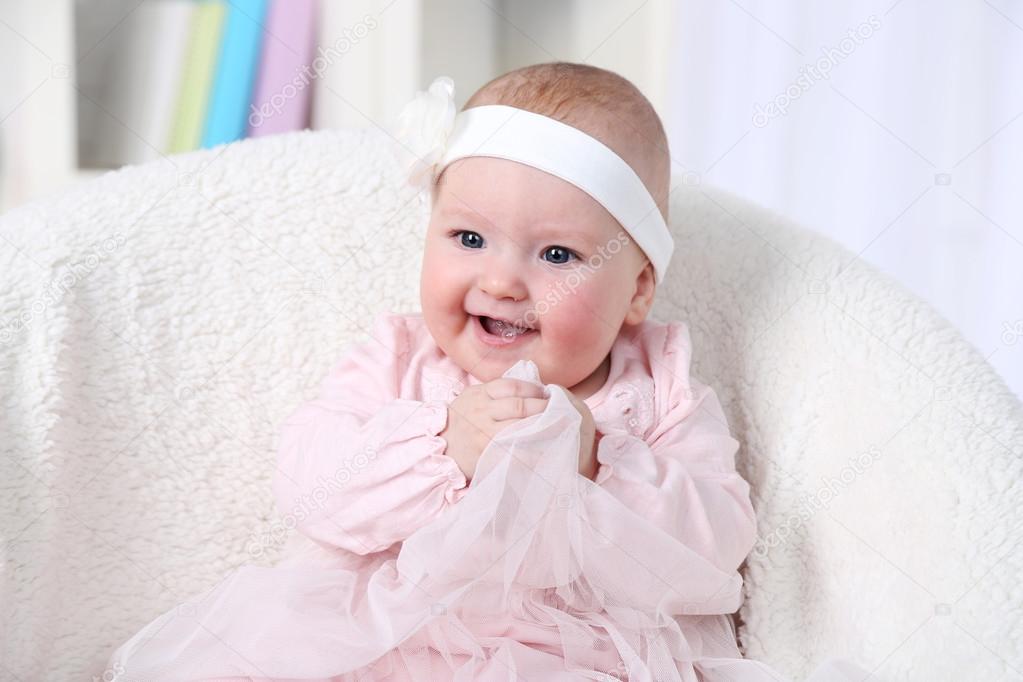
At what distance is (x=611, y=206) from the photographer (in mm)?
1050

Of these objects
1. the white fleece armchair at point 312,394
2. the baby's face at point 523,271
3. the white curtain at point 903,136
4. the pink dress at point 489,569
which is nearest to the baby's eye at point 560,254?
the baby's face at point 523,271

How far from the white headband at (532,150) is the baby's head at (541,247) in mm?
11

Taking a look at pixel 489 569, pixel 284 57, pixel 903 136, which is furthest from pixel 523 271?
pixel 284 57

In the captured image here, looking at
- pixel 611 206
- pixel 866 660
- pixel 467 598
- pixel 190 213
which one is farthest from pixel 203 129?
pixel 866 660

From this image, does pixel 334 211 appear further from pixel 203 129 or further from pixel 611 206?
pixel 203 129

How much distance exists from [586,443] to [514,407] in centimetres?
8

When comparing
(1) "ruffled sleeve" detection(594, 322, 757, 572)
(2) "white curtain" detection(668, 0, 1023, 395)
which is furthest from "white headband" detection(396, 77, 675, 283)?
(2) "white curtain" detection(668, 0, 1023, 395)

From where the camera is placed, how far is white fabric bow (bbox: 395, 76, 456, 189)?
3.62 feet

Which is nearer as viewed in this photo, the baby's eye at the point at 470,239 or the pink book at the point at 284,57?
the baby's eye at the point at 470,239

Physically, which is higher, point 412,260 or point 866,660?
point 412,260

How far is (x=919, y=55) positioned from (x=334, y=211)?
105cm

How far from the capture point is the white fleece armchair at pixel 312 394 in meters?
0.97

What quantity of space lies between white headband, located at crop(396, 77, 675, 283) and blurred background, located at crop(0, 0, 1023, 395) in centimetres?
83

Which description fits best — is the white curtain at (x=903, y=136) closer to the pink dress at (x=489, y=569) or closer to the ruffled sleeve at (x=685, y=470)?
the ruffled sleeve at (x=685, y=470)
